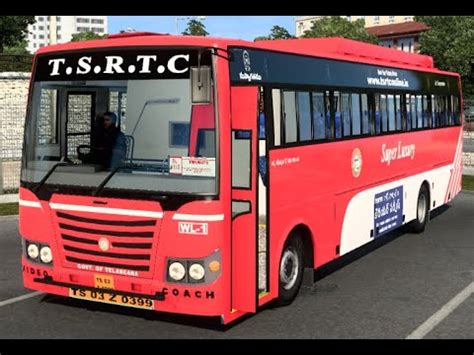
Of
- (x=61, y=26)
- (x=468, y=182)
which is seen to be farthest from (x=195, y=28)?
(x=61, y=26)

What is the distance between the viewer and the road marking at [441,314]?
6594 mm

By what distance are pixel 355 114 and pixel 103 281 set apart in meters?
4.52

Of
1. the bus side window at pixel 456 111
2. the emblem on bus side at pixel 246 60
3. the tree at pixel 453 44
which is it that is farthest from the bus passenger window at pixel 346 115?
the tree at pixel 453 44

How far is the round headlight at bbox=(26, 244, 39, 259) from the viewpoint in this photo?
22.6 feet

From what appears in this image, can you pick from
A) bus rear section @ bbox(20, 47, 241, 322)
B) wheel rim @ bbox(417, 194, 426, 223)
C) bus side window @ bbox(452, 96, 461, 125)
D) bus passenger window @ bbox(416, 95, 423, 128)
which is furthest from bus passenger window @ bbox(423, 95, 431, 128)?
bus rear section @ bbox(20, 47, 241, 322)

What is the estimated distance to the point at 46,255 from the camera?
682cm

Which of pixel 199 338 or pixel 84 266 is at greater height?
pixel 84 266

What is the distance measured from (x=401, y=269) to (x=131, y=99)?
16.6 ft

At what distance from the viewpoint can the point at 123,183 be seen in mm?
6371

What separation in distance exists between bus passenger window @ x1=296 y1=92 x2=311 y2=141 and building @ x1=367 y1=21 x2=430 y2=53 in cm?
9761

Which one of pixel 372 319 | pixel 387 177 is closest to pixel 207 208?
pixel 372 319

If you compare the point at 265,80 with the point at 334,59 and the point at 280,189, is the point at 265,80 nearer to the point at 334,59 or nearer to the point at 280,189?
the point at 280,189

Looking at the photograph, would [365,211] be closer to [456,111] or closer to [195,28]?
[456,111]

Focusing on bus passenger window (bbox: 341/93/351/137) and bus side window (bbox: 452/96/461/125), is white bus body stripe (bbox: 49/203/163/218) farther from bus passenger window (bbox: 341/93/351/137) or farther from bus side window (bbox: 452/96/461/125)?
bus side window (bbox: 452/96/461/125)
